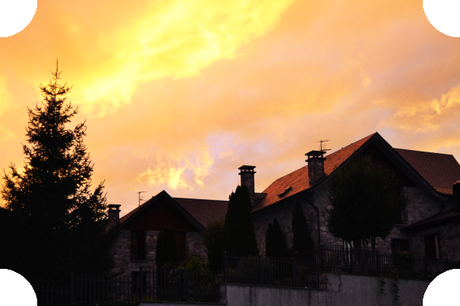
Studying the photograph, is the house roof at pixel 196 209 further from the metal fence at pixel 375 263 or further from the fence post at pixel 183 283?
the fence post at pixel 183 283

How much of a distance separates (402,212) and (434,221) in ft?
10.4

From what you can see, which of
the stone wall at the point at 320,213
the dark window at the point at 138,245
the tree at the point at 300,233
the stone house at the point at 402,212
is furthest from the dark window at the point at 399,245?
the dark window at the point at 138,245

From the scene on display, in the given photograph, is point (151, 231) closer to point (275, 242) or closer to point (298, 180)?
point (275, 242)

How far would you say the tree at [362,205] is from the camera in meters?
23.9

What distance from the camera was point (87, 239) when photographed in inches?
870

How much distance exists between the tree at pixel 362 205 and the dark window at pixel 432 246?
5.68m

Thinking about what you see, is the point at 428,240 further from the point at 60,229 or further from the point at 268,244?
the point at 60,229

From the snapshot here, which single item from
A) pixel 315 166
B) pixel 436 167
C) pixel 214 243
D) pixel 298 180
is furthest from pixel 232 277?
pixel 436 167

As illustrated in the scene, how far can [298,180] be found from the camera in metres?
34.1

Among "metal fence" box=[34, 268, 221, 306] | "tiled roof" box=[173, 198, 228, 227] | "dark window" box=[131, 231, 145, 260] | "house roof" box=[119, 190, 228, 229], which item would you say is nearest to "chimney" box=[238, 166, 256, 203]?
"house roof" box=[119, 190, 228, 229]

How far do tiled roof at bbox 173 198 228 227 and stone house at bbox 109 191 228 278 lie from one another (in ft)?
8.84

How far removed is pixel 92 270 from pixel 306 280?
9.02 m

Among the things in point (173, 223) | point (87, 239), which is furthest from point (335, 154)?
point (87, 239)

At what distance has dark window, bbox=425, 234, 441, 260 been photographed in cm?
2902
